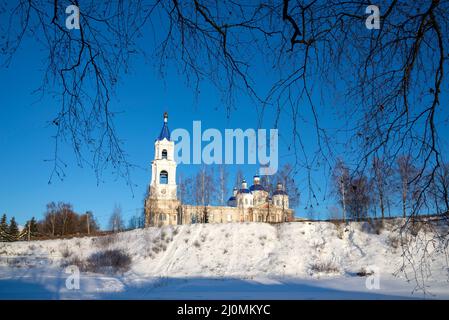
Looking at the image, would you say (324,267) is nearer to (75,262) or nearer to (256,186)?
(75,262)

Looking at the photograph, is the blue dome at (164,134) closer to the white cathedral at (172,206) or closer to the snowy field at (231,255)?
the white cathedral at (172,206)

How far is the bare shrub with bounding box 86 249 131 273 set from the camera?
76.2 ft

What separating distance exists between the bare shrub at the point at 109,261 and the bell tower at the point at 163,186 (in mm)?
11759

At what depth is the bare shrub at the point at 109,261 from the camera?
2323cm

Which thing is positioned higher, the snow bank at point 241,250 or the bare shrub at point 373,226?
the bare shrub at point 373,226

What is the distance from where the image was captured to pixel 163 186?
4109cm

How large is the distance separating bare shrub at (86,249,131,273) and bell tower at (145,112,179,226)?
38.6 ft

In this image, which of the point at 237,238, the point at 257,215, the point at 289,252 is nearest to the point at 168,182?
the point at 257,215

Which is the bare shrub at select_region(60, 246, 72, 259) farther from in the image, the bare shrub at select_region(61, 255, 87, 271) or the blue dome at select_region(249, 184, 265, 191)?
the blue dome at select_region(249, 184, 265, 191)

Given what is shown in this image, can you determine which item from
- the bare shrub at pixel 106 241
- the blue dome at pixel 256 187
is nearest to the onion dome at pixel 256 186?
the blue dome at pixel 256 187

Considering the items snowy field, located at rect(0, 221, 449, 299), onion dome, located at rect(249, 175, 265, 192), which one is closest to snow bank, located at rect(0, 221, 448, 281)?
snowy field, located at rect(0, 221, 449, 299)

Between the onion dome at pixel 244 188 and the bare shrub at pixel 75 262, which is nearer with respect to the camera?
the bare shrub at pixel 75 262

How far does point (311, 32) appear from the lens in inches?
104
